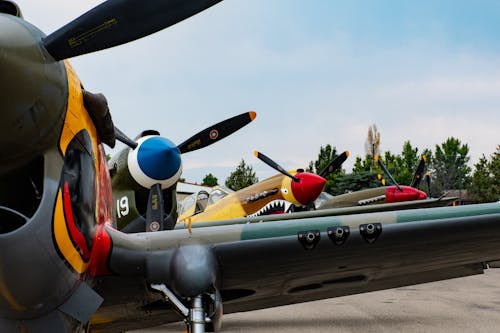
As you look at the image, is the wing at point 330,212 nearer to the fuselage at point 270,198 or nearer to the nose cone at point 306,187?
the nose cone at point 306,187

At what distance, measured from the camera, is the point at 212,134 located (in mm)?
9734

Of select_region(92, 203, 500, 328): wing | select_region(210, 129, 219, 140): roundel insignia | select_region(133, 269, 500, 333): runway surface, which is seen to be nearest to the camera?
select_region(92, 203, 500, 328): wing

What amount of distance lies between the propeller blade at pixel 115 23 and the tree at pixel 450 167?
284 feet

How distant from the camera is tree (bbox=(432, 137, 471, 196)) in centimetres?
8569

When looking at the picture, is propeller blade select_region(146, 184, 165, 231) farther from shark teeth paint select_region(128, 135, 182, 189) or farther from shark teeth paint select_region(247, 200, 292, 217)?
shark teeth paint select_region(247, 200, 292, 217)

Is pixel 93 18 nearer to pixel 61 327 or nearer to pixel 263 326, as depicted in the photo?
pixel 61 327

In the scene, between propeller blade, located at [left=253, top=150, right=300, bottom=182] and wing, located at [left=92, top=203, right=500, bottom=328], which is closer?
wing, located at [left=92, top=203, right=500, bottom=328]

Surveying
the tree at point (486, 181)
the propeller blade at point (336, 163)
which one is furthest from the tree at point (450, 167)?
the propeller blade at point (336, 163)

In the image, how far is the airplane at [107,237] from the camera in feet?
9.37

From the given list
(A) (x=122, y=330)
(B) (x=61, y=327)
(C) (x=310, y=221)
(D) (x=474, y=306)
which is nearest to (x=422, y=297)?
(D) (x=474, y=306)

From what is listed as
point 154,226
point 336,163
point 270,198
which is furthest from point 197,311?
point 336,163

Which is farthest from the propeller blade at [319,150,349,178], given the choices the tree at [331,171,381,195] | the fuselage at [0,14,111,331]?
the tree at [331,171,381,195]

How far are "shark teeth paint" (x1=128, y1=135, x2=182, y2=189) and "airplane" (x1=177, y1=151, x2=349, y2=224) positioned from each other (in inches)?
251

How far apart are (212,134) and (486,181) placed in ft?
178
